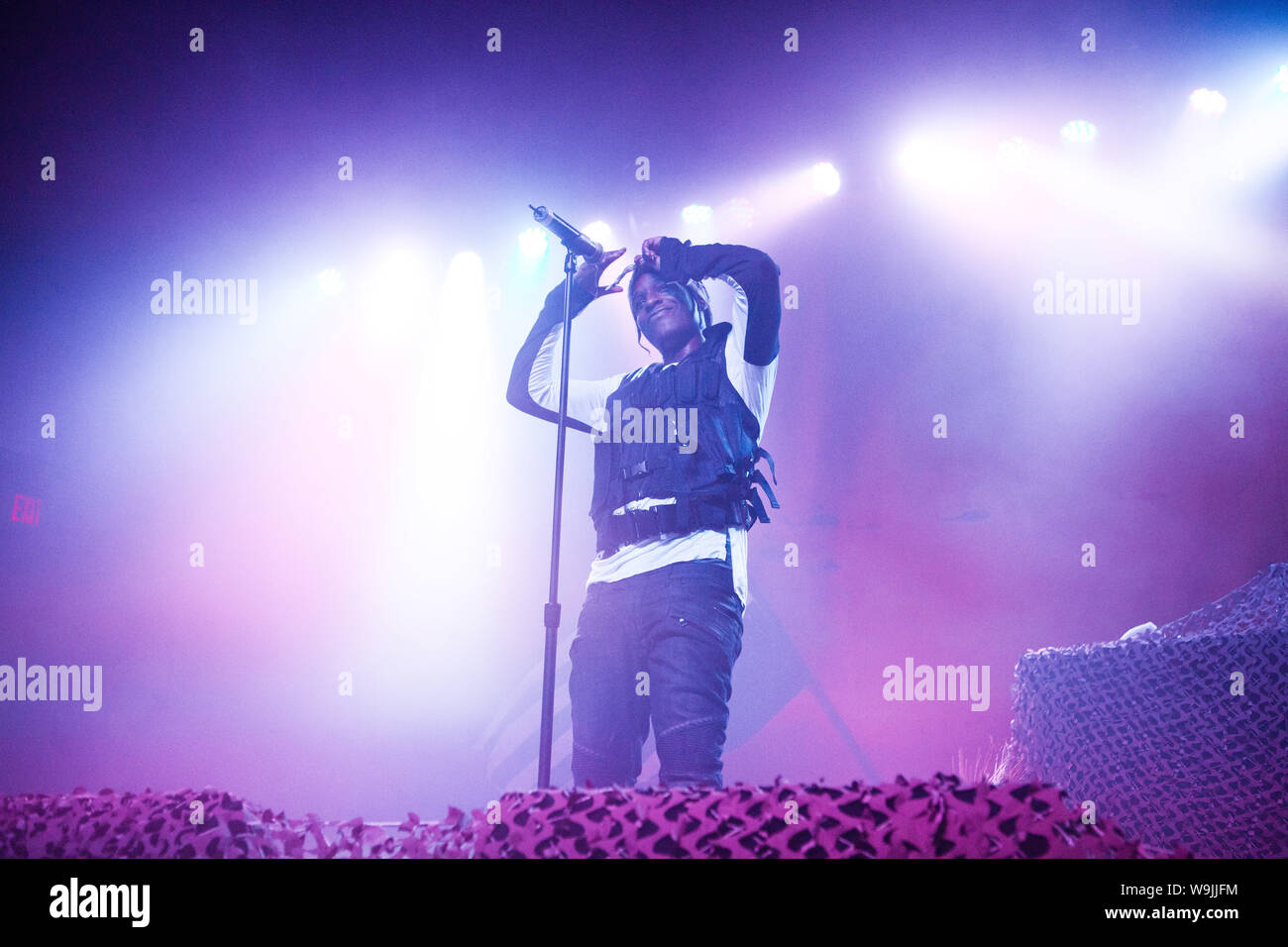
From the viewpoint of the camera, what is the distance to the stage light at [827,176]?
Result: 3.67 m

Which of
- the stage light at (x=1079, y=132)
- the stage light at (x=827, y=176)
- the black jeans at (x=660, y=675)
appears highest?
the stage light at (x=1079, y=132)

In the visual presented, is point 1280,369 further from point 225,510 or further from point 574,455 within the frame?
point 225,510

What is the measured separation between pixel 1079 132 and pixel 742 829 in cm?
351

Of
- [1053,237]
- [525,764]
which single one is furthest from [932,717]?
[1053,237]

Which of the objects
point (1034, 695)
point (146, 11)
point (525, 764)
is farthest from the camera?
point (146, 11)

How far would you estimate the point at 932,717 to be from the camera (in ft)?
11.1

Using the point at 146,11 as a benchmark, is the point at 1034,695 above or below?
below

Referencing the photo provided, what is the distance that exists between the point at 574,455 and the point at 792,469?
88 centimetres

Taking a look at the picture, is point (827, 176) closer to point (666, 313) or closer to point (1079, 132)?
point (1079, 132)

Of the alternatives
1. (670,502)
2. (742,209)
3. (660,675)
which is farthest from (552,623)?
(742,209)

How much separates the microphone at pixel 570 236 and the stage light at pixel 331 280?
4.89 feet
